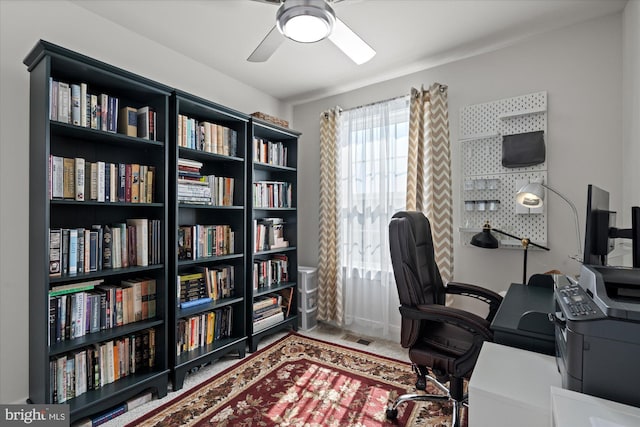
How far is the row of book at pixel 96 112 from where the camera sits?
1579mm

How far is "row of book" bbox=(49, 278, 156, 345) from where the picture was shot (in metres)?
1.58

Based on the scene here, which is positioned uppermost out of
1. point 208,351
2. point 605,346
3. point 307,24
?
point 307,24

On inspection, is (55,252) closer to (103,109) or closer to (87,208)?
(87,208)

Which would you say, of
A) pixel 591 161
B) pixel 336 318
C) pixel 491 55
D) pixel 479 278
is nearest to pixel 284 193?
pixel 336 318

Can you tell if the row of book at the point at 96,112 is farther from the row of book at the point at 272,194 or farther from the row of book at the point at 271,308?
the row of book at the point at 271,308

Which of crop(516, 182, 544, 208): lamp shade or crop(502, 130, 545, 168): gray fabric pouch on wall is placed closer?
crop(516, 182, 544, 208): lamp shade

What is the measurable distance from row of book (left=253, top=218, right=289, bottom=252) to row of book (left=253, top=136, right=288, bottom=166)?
0.58 m

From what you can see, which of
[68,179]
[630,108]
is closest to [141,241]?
[68,179]

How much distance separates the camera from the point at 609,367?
78 cm

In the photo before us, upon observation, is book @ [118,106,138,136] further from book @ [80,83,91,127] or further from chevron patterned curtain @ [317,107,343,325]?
chevron patterned curtain @ [317,107,343,325]

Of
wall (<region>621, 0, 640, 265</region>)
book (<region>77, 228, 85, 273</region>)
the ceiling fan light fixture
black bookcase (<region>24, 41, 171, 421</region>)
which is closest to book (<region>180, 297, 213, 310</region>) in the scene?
black bookcase (<region>24, 41, 171, 421</region>)

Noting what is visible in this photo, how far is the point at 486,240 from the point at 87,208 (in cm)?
273

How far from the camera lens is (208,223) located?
2.62 metres

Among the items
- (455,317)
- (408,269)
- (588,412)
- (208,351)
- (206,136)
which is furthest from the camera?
(206,136)
